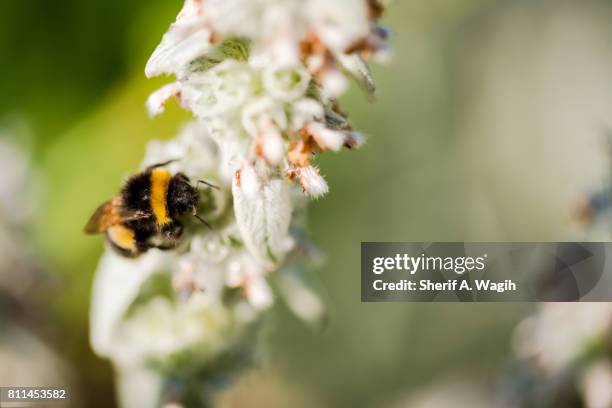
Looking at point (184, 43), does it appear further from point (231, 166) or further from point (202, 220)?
point (202, 220)

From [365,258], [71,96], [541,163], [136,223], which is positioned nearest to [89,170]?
[71,96]

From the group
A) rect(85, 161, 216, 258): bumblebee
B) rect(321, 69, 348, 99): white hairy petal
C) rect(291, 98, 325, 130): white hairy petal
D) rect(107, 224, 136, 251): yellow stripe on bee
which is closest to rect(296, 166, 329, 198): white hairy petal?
rect(291, 98, 325, 130): white hairy petal

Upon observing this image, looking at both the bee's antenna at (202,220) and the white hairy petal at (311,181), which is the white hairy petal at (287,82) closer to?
the white hairy petal at (311,181)

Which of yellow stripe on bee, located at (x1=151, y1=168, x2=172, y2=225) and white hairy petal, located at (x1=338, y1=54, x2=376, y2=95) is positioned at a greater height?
white hairy petal, located at (x1=338, y1=54, x2=376, y2=95)

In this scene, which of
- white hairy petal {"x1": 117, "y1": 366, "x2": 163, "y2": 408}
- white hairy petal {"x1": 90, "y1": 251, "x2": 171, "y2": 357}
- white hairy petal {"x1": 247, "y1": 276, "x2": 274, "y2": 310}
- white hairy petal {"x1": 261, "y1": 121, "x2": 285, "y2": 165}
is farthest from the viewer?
white hairy petal {"x1": 117, "y1": 366, "x2": 163, "y2": 408}

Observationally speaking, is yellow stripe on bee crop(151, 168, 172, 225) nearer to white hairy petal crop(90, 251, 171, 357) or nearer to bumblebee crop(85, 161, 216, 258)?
bumblebee crop(85, 161, 216, 258)

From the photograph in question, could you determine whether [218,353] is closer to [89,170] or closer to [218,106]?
[218,106]
